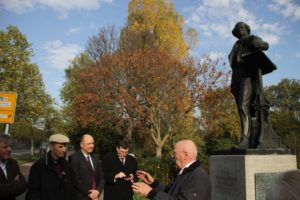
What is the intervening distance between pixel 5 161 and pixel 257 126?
503 cm

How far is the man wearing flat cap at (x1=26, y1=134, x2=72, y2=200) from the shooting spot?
462cm

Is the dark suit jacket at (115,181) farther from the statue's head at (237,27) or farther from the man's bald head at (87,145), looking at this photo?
the statue's head at (237,27)

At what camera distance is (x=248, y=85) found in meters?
7.45

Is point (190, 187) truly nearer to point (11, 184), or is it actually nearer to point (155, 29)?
point (11, 184)

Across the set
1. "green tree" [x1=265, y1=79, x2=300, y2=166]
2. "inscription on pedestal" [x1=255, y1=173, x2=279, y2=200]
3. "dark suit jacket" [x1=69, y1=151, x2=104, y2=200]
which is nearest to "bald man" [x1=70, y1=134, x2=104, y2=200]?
"dark suit jacket" [x1=69, y1=151, x2=104, y2=200]

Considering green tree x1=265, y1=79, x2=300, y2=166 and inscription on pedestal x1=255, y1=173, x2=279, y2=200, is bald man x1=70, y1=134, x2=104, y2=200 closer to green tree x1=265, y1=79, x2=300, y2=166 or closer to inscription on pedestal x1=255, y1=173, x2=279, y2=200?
inscription on pedestal x1=255, y1=173, x2=279, y2=200

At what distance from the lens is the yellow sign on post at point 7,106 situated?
10414 mm

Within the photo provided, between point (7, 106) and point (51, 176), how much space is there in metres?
6.62

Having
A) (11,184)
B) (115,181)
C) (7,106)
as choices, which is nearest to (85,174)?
(115,181)

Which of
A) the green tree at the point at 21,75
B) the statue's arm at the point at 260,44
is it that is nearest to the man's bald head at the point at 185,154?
the statue's arm at the point at 260,44

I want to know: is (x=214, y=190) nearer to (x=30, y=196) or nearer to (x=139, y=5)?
(x=30, y=196)

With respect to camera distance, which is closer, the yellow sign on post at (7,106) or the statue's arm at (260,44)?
the statue's arm at (260,44)

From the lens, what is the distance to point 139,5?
39.2 meters

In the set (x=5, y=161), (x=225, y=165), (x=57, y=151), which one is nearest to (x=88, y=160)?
(x=57, y=151)
